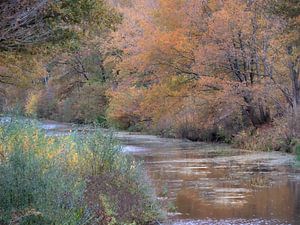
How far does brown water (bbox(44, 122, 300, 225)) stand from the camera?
12.1 m

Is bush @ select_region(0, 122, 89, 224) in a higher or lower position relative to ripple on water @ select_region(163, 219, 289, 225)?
higher

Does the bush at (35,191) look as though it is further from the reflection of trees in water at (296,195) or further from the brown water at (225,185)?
the reflection of trees in water at (296,195)

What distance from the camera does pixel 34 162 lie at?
28.5 ft

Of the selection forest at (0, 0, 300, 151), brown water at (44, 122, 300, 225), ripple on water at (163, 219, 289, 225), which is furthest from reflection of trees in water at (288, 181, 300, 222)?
forest at (0, 0, 300, 151)

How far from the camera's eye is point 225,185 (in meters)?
15.9

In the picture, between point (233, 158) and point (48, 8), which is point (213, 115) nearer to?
point (233, 158)

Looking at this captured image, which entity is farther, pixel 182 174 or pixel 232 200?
pixel 182 174

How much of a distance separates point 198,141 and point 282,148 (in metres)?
8.03

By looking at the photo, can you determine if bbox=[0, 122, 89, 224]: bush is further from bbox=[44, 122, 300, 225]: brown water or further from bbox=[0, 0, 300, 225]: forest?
bbox=[44, 122, 300, 225]: brown water

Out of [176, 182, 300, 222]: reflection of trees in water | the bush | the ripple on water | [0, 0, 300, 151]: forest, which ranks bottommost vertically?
the ripple on water

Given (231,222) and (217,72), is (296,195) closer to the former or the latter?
(231,222)

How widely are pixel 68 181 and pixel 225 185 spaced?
7.61 m

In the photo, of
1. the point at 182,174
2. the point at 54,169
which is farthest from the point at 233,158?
the point at 54,169

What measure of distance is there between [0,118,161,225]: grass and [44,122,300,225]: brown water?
114 cm
